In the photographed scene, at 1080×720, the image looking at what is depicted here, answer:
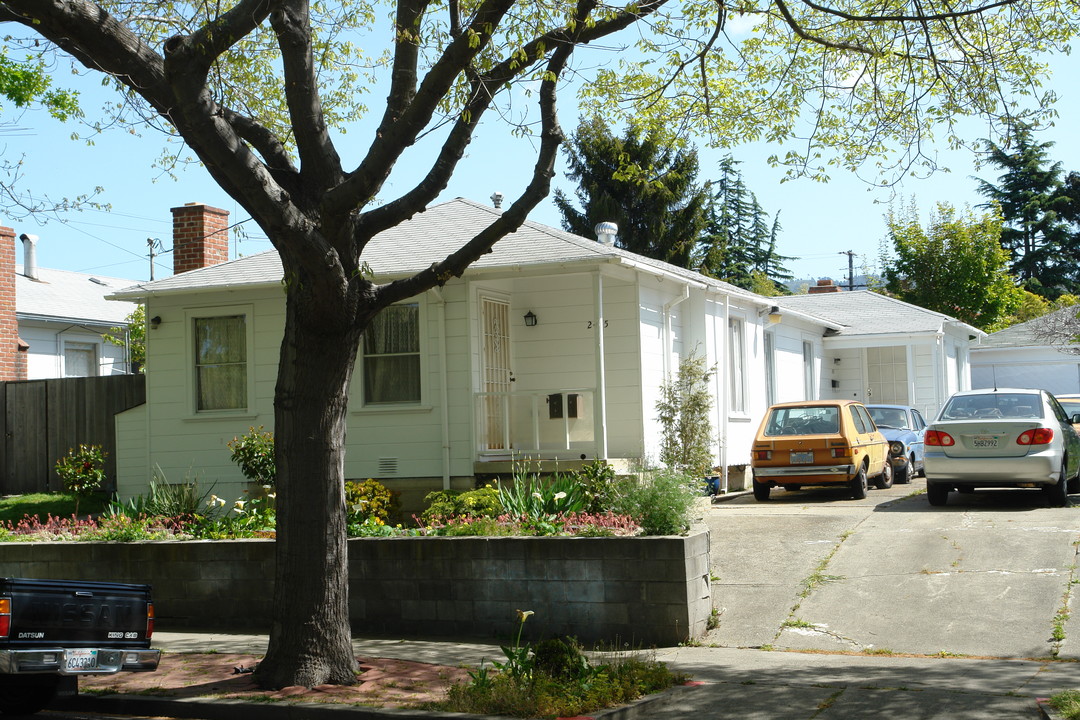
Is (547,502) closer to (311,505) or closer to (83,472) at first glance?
(311,505)

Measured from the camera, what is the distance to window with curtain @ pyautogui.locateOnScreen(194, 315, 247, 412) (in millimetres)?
17109

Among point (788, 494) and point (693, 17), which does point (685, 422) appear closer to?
point (788, 494)

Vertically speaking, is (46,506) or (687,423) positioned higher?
(687,423)

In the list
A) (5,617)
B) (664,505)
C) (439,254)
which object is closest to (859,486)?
(439,254)

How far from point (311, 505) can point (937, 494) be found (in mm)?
9481

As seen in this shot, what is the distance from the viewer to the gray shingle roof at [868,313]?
89.0 feet

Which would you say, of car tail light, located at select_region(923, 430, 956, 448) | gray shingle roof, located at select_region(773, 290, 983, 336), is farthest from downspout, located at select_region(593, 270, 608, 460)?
gray shingle roof, located at select_region(773, 290, 983, 336)

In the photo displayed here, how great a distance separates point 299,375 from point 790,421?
34.2 feet

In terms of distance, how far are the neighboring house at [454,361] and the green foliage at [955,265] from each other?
23529mm

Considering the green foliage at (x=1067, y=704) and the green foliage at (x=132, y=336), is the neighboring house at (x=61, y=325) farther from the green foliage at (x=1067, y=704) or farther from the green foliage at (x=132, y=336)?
the green foliage at (x=1067, y=704)

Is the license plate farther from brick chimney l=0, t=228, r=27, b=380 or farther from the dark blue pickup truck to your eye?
brick chimney l=0, t=228, r=27, b=380

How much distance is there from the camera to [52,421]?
65.8ft

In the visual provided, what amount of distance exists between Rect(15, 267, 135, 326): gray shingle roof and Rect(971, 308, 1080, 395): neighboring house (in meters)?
27.4

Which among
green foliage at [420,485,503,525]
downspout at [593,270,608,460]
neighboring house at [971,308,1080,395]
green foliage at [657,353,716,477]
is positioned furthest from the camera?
neighboring house at [971,308,1080,395]
